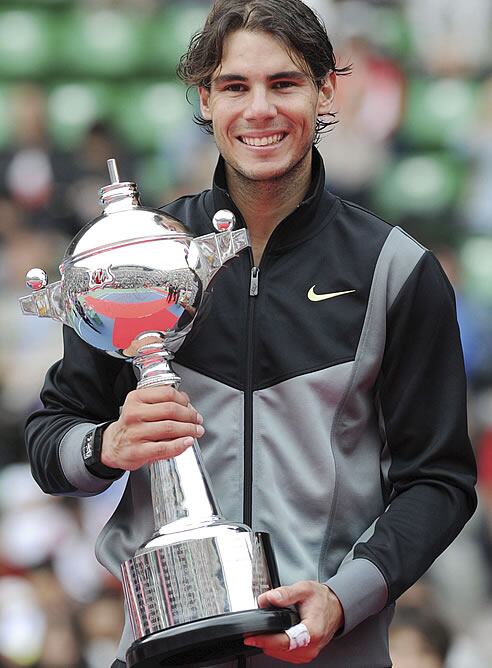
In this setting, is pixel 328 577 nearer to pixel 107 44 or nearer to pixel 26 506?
pixel 26 506

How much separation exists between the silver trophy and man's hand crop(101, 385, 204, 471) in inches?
1.9

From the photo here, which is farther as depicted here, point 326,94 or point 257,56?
point 326,94

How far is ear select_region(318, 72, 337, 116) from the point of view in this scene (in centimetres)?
199

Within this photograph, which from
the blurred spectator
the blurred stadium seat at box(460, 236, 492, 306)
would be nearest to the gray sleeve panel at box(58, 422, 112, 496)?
the blurred spectator

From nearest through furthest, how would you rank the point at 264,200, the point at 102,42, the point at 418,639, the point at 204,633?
the point at 204,633 → the point at 264,200 → the point at 418,639 → the point at 102,42

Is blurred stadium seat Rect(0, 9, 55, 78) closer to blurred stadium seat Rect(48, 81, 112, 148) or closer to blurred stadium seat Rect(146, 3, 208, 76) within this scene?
blurred stadium seat Rect(48, 81, 112, 148)

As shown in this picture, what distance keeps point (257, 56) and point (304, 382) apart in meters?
0.44

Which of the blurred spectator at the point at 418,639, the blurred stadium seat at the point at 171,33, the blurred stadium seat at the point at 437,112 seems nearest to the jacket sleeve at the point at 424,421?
the blurred spectator at the point at 418,639

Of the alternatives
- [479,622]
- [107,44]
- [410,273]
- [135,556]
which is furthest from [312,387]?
[107,44]

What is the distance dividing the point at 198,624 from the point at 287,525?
261 millimetres

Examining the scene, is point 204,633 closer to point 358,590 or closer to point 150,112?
point 358,590

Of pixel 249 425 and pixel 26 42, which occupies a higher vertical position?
pixel 26 42

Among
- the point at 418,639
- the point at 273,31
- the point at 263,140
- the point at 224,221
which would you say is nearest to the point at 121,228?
the point at 224,221

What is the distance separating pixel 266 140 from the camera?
188cm
